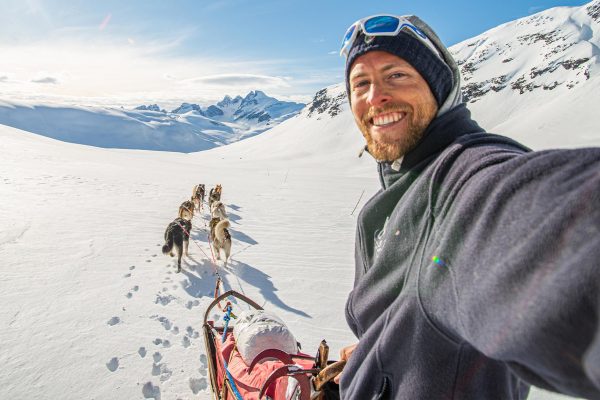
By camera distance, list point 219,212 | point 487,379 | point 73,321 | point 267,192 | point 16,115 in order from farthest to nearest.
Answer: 1. point 16,115
2. point 267,192
3. point 219,212
4. point 73,321
5. point 487,379

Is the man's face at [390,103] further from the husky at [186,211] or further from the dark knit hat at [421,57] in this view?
the husky at [186,211]

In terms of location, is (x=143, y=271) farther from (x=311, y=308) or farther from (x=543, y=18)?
(x=543, y=18)

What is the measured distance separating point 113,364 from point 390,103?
135 inches

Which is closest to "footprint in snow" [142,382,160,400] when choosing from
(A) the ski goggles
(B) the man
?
(B) the man

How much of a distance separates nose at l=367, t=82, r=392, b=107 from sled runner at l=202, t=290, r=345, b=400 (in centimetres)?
116

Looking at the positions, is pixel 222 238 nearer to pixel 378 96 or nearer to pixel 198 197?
pixel 378 96

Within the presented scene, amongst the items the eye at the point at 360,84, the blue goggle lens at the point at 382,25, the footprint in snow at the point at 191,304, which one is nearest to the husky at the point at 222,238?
the footprint in snow at the point at 191,304

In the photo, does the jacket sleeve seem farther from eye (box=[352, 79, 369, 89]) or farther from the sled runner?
the sled runner

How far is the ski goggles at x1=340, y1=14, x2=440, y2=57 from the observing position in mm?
1364

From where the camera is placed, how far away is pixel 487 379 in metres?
0.85

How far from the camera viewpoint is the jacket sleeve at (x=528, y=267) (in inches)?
17.3

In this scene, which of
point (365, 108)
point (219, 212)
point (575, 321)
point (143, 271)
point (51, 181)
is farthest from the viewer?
point (51, 181)

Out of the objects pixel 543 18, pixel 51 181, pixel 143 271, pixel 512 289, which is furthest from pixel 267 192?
pixel 543 18

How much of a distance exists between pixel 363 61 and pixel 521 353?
4.00ft
